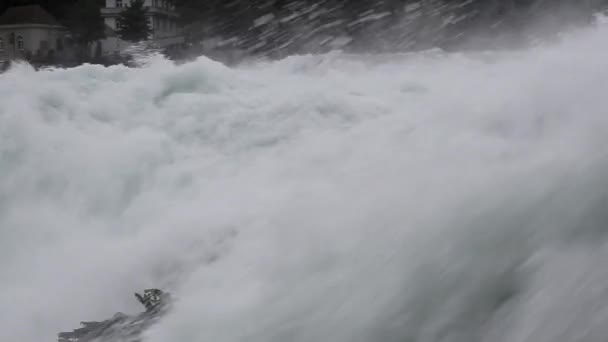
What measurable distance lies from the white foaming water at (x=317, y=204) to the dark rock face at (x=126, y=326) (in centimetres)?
13

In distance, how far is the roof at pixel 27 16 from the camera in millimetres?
42656

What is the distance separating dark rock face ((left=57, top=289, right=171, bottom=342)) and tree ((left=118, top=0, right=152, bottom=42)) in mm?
36043

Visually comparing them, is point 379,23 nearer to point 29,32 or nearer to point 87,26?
point 87,26

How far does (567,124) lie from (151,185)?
443cm

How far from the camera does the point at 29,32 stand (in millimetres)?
42344

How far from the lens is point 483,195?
570 cm

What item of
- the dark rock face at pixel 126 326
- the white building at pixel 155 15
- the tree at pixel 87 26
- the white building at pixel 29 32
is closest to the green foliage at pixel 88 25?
the tree at pixel 87 26

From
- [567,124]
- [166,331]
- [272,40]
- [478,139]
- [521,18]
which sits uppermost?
[272,40]

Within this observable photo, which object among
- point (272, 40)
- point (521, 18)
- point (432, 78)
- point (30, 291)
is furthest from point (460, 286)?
point (272, 40)

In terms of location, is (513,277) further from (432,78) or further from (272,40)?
(272,40)

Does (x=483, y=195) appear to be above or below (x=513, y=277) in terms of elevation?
above

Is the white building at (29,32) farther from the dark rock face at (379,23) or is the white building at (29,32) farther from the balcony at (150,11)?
the dark rock face at (379,23)

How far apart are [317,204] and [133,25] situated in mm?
35903

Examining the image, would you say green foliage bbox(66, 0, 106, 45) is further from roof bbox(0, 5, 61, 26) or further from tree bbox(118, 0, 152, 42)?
roof bbox(0, 5, 61, 26)
